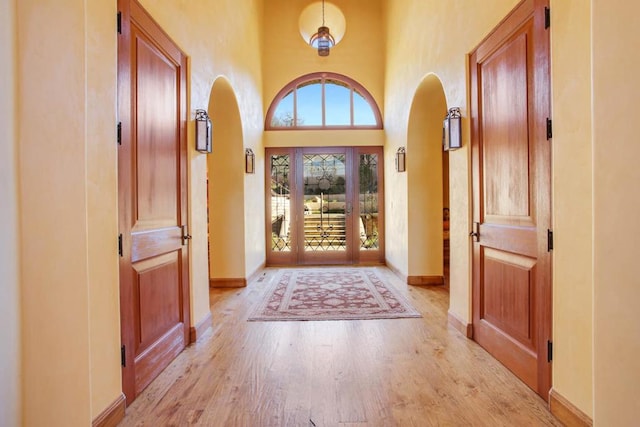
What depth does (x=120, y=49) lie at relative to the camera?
1961 mm

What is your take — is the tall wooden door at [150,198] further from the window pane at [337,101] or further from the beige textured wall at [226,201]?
the window pane at [337,101]

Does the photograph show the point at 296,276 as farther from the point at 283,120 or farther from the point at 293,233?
the point at 283,120

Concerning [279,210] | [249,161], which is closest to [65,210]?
[249,161]

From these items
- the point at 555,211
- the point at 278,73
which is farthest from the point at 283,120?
the point at 555,211

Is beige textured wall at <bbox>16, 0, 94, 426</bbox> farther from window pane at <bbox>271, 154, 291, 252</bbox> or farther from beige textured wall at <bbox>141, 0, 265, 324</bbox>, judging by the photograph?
window pane at <bbox>271, 154, 291, 252</bbox>

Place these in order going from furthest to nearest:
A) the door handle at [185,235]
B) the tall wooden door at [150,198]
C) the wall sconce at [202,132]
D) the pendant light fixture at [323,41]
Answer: the pendant light fixture at [323,41]
the wall sconce at [202,132]
the door handle at [185,235]
the tall wooden door at [150,198]

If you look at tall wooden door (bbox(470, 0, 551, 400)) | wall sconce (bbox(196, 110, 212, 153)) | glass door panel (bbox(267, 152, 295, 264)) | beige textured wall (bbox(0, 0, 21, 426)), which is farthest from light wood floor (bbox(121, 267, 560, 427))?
glass door panel (bbox(267, 152, 295, 264))

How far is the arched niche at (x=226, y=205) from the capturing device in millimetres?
4762

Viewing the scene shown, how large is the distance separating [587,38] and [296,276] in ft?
15.1

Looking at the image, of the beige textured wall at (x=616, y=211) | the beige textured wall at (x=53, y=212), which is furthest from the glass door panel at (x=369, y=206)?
the beige textured wall at (x=53, y=212)

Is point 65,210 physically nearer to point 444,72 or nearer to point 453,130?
point 453,130

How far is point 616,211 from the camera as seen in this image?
46.1 inches

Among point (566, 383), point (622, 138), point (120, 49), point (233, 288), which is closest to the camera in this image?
point (622, 138)

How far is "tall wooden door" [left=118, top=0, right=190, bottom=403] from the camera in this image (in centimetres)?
201
